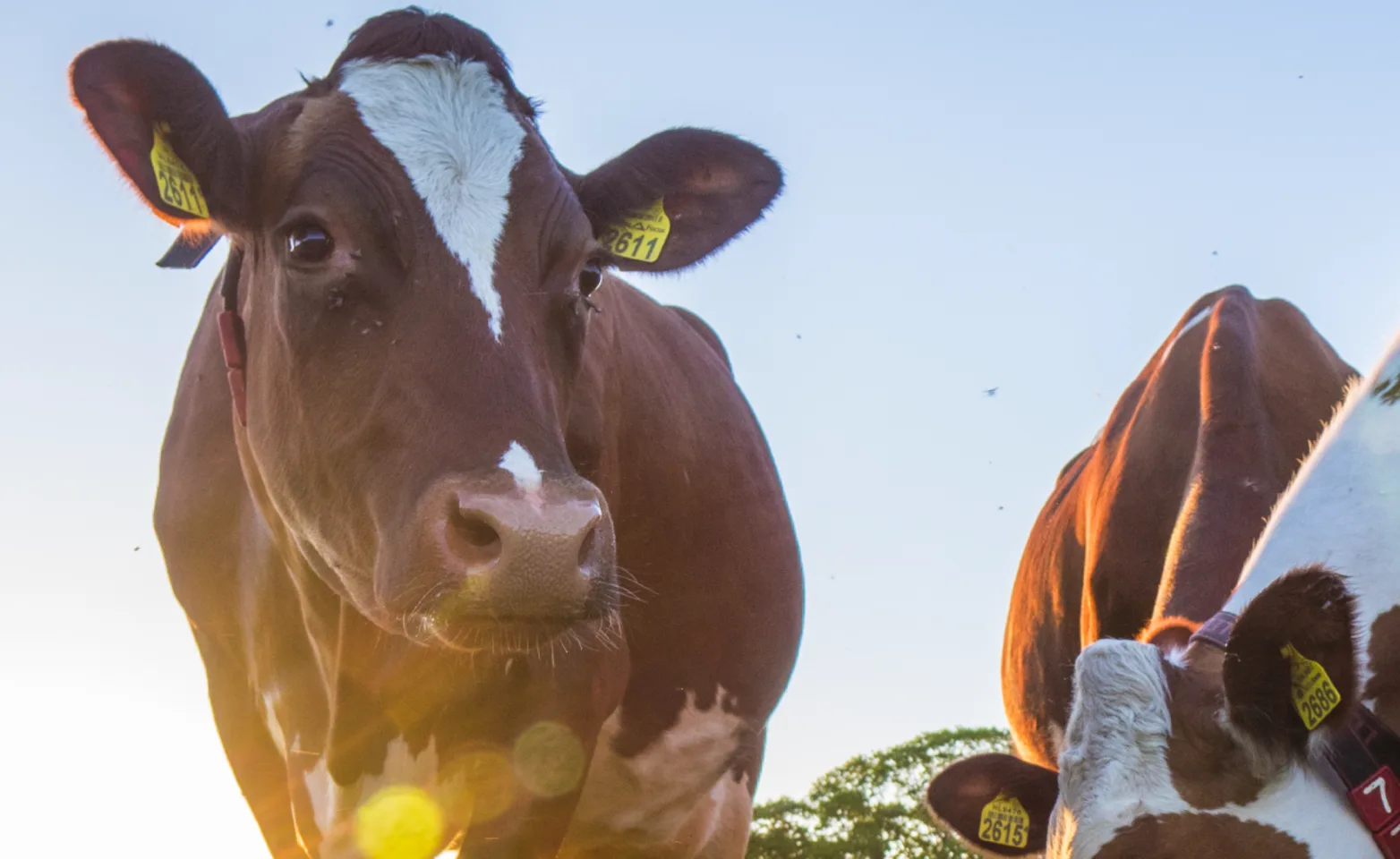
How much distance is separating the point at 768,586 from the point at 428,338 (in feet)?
10.4

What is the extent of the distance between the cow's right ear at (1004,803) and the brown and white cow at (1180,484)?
0.58 m

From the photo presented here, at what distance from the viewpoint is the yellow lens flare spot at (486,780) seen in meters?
4.65

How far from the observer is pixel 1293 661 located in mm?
3619

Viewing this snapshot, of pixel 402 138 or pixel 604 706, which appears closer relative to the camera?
pixel 402 138

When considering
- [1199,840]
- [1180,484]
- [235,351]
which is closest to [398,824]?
[235,351]

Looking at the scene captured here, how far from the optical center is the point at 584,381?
16.3 feet

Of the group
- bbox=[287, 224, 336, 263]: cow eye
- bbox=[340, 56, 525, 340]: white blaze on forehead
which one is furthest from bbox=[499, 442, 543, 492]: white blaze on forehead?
bbox=[287, 224, 336, 263]: cow eye

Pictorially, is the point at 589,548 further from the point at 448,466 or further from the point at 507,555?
the point at 448,466

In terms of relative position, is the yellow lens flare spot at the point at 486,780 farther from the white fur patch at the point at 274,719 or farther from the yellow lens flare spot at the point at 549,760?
the white fur patch at the point at 274,719

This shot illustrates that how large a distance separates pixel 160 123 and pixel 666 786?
129 inches

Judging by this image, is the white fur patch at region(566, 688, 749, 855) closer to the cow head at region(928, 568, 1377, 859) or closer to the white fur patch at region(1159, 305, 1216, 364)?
the cow head at region(928, 568, 1377, 859)

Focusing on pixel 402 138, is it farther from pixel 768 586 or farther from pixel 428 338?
pixel 768 586

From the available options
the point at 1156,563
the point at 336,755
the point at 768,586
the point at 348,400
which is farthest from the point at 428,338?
the point at 1156,563

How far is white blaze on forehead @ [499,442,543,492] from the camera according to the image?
3377 mm
